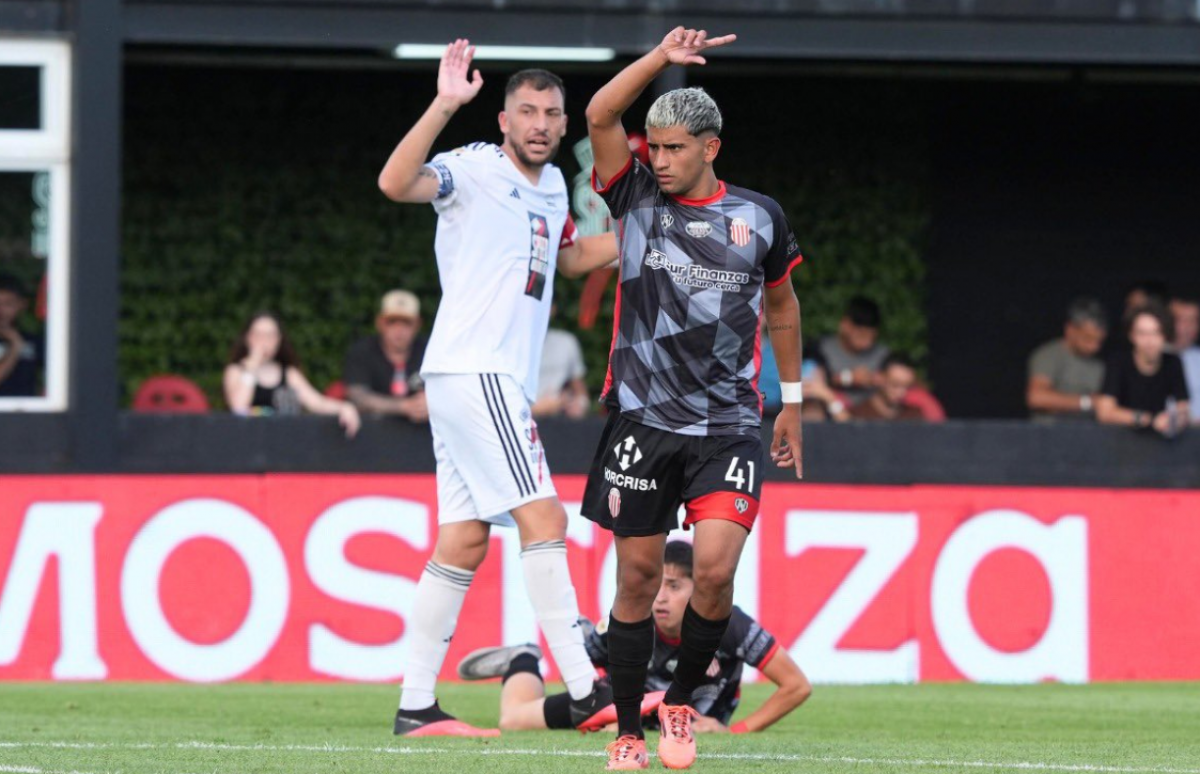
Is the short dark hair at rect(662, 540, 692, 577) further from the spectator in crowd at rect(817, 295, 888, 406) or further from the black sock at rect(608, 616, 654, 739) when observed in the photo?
the spectator in crowd at rect(817, 295, 888, 406)

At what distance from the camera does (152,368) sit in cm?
1356

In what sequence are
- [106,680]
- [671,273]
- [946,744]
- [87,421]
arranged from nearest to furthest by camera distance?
[671,273], [946,744], [106,680], [87,421]

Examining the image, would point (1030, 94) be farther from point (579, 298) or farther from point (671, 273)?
point (671, 273)

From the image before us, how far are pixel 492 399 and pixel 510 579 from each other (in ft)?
11.5

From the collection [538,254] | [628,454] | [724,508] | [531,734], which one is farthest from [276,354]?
[724,508]

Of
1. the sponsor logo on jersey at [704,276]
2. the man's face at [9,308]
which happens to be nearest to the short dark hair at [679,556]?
the sponsor logo on jersey at [704,276]

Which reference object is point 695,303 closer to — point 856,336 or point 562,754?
point 562,754

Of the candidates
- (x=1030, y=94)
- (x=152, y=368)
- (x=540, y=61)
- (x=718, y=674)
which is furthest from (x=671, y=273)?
(x=1030, y=94)

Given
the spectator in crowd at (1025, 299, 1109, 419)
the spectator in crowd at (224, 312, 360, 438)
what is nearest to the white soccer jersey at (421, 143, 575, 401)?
the spectator in crowd at (224, 312, 360, 438)

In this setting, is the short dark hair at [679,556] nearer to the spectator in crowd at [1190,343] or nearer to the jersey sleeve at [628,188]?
the jersey sleeve at [628,188]

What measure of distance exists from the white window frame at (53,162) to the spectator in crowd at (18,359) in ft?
0.17

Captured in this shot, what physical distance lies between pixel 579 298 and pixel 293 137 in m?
2.30

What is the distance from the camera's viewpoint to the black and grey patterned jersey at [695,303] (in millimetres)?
5793

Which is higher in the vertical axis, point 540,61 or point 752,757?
point 540,61
